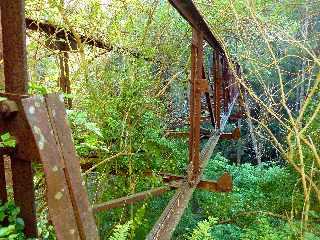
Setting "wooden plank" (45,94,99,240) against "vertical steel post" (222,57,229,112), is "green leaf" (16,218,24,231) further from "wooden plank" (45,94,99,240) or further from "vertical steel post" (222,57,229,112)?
"vertical steel post" (222,57,229,112)

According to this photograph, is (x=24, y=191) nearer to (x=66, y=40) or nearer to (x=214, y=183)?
(x=214, y=183)

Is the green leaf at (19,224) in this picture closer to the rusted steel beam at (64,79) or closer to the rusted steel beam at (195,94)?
the rusted steel beam at (195,94)

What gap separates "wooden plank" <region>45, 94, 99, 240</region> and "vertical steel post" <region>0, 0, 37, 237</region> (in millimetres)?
172

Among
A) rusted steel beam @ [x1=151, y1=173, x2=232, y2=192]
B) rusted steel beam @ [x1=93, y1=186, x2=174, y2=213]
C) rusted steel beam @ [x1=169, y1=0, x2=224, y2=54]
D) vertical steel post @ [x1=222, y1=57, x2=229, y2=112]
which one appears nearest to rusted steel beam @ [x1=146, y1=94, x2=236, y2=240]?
rusted steel beam @ [x1=151, y1=173, x2=232, y2=192]

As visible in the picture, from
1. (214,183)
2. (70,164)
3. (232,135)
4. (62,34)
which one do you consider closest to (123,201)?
(214,183)

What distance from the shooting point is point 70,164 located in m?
1.47

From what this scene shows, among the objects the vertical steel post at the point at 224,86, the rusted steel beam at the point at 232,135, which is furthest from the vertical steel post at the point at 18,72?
the vertical steel post at the point at 224,86

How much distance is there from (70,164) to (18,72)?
44cm

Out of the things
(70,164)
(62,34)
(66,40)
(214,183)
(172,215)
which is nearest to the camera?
(70,164)

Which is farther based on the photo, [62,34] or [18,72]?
[62,34]

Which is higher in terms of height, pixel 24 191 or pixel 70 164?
pixel 70 164

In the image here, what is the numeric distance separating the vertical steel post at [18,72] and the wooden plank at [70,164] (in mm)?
172

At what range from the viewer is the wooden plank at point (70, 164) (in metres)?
1.45

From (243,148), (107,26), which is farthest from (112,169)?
(243,148)
